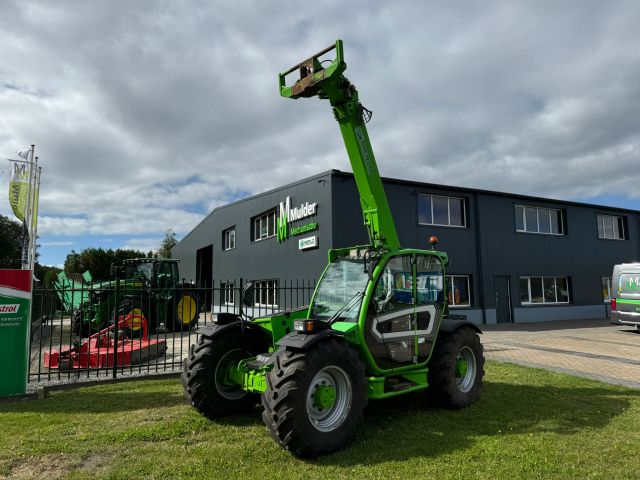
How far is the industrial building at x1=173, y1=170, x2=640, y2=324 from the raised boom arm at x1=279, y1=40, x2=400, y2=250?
9584 mm

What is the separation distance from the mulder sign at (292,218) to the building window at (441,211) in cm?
439

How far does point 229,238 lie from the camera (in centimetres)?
2719

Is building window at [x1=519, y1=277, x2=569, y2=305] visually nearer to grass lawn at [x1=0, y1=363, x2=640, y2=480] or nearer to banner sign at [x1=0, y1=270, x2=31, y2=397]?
grass lawn at [x1=0, y1=363, x2=640, y2=480]

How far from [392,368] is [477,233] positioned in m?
15.1

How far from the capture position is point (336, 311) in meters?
5.69

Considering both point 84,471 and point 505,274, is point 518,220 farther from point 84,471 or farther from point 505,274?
point 84,471

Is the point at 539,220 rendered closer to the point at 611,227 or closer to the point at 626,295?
the point at 611,227

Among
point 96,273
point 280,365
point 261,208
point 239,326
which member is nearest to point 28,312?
point 239,326

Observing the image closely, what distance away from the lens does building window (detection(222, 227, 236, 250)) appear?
2638cm

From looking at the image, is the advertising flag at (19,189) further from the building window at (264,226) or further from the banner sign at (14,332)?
the building window at (264,226)

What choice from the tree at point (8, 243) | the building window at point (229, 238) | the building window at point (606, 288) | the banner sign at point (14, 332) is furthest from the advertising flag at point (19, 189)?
the tree at point (8, 243)

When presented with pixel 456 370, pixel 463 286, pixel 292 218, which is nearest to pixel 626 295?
pixel 463 286

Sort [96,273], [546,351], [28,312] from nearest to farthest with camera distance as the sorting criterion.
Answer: [28,312], [546,351], [96,273]

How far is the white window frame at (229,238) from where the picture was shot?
26.2 metres
